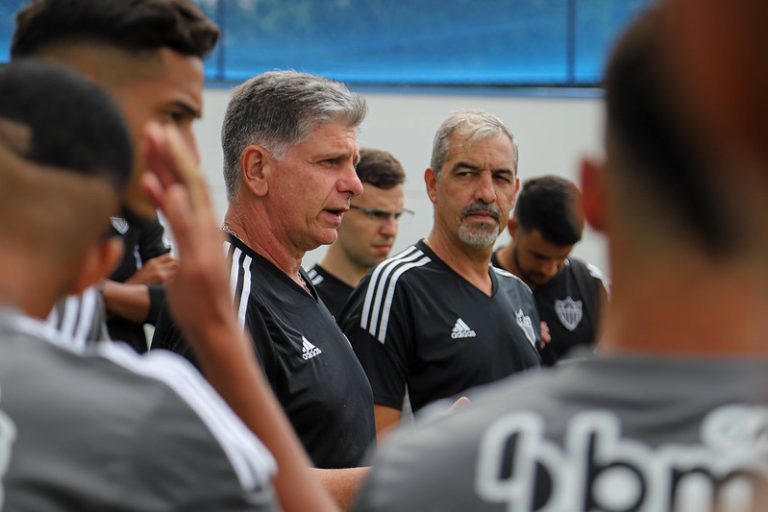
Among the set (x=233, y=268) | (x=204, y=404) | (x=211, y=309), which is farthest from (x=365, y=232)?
(x=204, y=404)

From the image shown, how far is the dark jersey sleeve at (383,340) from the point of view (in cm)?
382

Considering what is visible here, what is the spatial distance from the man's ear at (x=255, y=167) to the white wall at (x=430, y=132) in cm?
345

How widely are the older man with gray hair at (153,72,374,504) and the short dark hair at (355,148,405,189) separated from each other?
2333mm

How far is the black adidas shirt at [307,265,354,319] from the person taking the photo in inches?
208

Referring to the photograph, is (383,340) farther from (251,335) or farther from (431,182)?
(251,335)

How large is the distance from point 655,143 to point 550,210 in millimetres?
4354

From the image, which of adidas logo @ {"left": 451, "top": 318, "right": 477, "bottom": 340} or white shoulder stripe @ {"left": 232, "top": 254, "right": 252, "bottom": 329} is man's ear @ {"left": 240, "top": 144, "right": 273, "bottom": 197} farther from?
adidas logo @ {"left": 451, "top": 318, "right": 477, "bottom": 340}

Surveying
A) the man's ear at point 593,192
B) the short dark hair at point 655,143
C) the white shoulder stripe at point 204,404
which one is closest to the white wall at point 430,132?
the white shoulder stripe at point 204,404

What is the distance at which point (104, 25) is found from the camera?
2141 millimetres

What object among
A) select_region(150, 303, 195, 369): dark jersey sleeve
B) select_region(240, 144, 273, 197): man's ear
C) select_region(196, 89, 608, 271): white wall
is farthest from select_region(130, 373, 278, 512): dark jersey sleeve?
select_region(196, 89, 608, 271): white wall

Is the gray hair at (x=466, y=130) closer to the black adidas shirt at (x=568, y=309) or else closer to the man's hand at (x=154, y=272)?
the black adidas shirt at (x=568, y=309)

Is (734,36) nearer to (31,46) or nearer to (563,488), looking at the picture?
(563,488)

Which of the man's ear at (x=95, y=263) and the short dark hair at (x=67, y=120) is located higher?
the short dark hair at (x=67, y=120)

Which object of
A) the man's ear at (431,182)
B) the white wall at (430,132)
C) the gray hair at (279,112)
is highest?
the white wall at (430,132)
